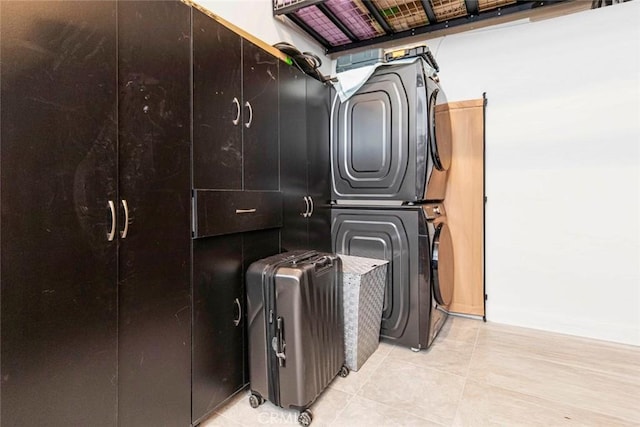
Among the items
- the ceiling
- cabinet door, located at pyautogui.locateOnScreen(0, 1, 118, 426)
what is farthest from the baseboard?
cabinet door, located at pyautogui.locateOnScreen(0, 1, 118, 426)

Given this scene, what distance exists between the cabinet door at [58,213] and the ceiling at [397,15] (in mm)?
1951

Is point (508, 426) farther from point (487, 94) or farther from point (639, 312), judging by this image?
point (487, 94)

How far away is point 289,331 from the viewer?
5.23 ft

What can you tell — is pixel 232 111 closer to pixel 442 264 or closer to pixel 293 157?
pixel 293 157

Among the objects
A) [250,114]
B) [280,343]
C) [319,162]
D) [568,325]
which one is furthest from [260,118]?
[568,325]

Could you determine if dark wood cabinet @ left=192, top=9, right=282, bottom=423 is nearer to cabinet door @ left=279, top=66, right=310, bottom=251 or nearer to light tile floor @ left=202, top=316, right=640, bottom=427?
cabinet door @ left=279, top=66, right=310, bottom=251

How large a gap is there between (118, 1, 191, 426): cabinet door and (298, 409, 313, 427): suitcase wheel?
54 cm

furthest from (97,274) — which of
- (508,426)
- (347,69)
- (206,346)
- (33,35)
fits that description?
(347,69)

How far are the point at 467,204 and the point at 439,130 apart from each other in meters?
0.88

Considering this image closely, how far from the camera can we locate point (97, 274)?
44.1 inches

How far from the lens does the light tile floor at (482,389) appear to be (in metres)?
1.64

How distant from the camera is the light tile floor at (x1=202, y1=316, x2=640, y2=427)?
5.40 feet

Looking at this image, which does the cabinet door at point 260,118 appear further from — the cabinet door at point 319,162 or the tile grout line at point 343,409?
the tile grout line at point 343,409

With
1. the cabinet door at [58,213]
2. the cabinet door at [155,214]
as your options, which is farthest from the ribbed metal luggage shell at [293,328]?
the cabinet door at [58,213]
